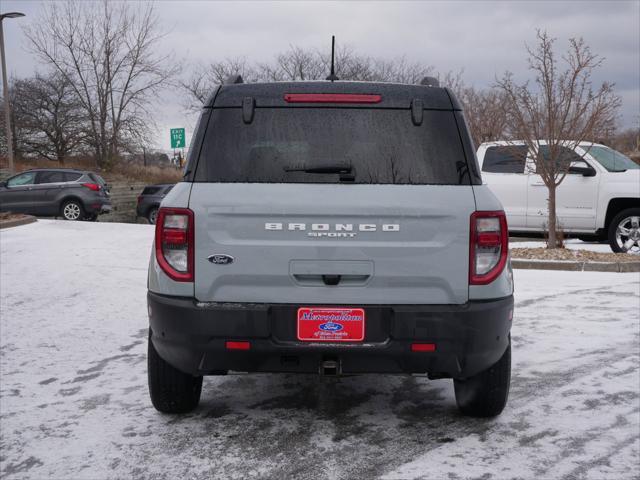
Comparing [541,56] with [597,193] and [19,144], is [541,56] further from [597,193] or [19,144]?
[19,144]

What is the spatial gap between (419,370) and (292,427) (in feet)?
3.00

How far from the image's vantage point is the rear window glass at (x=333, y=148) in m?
3.36

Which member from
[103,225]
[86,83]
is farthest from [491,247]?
[86,83]

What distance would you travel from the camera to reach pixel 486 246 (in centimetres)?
330

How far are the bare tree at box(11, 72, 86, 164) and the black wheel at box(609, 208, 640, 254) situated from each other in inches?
1253

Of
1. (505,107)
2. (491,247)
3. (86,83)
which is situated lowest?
(491,247)

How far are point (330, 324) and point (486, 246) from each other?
85 cm

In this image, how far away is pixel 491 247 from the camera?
10.9 ft

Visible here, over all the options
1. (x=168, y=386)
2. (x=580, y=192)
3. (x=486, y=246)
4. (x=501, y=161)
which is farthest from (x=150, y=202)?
(x=486, y=246)

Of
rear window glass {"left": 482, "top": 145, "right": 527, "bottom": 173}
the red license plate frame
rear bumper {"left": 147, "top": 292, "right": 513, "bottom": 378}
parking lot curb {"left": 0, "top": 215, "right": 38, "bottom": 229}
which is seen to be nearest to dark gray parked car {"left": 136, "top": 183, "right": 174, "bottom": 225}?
parking lot curb {"left": 0, "top": 215, "right": 38, "bottom": 229}

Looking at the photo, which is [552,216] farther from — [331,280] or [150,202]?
[150,202]

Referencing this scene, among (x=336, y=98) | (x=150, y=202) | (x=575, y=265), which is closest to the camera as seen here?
(x=336, y=98)

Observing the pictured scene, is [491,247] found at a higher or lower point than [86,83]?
lower

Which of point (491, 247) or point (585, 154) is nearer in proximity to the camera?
point (491, 247)
